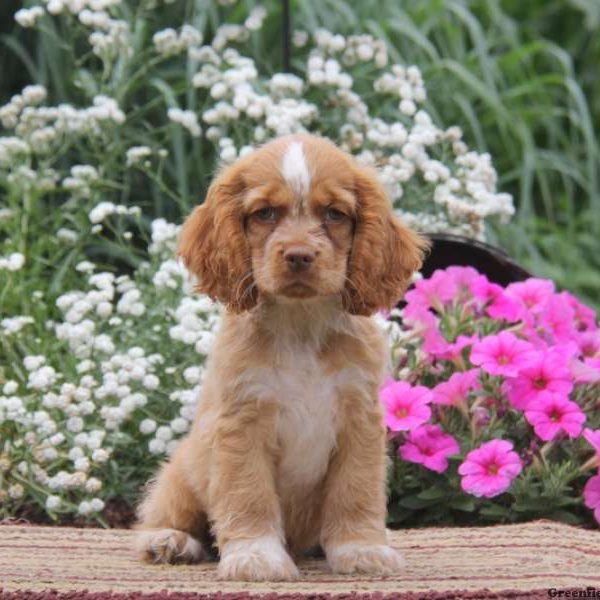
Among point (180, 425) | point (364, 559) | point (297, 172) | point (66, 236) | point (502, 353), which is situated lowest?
point (180, 425)

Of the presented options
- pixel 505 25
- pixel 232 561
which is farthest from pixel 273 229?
pixel 505 25

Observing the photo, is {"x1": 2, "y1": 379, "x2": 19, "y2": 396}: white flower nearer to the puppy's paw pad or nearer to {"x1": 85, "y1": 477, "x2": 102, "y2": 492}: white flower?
{"x1": 85, "y1": 477, "x2": 102, "y2": 492}: white flower

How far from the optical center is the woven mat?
13.0 feet

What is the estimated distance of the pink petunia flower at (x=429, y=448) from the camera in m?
5.34

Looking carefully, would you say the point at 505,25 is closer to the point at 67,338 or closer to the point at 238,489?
the point at 67,338

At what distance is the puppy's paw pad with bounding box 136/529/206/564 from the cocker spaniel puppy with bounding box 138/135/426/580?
0.16 m

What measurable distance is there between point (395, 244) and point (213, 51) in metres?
3.42

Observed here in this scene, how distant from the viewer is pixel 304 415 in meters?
4.24

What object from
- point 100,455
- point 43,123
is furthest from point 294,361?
point 43,123

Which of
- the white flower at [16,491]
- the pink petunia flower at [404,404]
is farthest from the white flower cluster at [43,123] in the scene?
the pink petunia flower at [404,404]

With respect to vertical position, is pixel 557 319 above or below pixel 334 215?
below

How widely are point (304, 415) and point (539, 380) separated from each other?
1549 mm

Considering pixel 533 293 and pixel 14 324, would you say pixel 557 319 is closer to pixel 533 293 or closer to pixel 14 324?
pixel 533 293

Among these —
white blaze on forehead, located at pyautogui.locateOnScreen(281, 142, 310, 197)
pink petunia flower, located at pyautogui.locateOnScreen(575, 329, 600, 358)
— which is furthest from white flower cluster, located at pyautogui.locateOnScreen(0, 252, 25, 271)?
pink petunia flower, located at pyautogui.locateOnScreen(575, 329, 600, 358)
